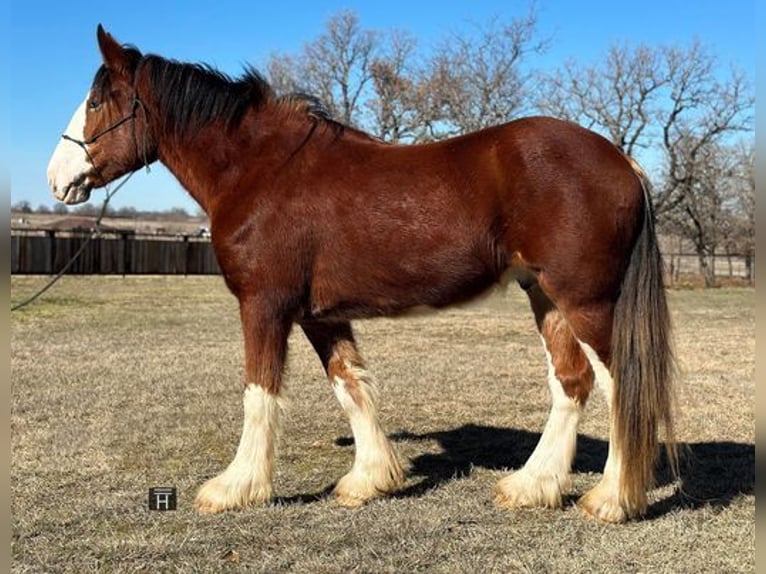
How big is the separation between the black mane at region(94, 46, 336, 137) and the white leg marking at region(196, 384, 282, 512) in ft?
5.50

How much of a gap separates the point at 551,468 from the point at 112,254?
27.3 metres

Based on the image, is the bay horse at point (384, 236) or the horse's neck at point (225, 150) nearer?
the bay horse at point (384, 236)

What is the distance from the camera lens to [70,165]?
4.42 m

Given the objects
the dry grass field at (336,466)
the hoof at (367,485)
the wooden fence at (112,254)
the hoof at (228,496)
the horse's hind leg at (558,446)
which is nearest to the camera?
the dry grass field at (336,466)

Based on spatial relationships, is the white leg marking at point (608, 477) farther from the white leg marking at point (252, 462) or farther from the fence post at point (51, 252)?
the fence post at point (51, 252)

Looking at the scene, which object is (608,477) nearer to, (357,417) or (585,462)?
(585,462)

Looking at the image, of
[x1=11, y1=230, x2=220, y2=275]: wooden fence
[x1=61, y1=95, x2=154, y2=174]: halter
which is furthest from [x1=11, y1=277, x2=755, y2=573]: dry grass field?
[x1=11, y1=230, x2=220, y2=275]: wooden fence

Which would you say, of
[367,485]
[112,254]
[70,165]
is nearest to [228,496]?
[367,485]

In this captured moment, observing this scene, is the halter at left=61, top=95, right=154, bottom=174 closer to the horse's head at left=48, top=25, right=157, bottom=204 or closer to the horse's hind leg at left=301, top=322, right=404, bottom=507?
the horse's head at left=48, top=25, right=157, bottom=204

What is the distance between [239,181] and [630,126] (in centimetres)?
3272

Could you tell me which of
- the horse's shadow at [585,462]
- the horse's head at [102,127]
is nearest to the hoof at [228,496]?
the horse's shadow at [585,462]

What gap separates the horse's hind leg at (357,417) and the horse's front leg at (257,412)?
19.6 inches

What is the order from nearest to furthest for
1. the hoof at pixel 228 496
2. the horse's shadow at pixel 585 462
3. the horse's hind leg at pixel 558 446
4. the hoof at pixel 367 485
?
the hoof at pixel 228 496
the horse's hind leg at pixel 558 446
the hoof at pixel 367 485
the horse's shadow at pixel 585 462

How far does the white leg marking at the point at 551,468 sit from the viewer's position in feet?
13.8
